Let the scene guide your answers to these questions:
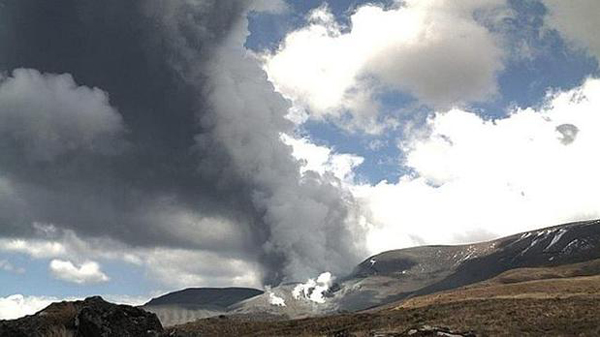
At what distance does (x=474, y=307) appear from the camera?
53062 mm

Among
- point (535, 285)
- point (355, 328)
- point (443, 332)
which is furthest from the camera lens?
point (535, 285)

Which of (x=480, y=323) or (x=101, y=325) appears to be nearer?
(x=101, y=325)

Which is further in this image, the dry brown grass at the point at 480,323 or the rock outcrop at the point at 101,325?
the dry brown grass at the point at 480,323

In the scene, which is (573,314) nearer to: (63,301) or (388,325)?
(388,325)

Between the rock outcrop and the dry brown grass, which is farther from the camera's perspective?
the dry brown grass

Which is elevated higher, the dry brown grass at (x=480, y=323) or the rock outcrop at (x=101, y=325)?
the rock outcrop at (x=101, y=325)

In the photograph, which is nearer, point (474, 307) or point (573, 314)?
point (573, 314)

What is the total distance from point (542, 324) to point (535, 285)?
160ft

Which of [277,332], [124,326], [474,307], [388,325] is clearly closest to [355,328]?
[388,325]

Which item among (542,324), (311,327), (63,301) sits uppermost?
(63,301)

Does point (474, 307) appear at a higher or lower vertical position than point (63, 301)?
lower

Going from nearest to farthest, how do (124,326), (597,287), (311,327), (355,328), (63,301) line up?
(124,326), (63,301), (355,328), (311,327), (597,287)

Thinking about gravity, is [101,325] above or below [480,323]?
above

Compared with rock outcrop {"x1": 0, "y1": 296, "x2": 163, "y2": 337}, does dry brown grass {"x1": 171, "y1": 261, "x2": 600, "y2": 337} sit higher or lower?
lower
